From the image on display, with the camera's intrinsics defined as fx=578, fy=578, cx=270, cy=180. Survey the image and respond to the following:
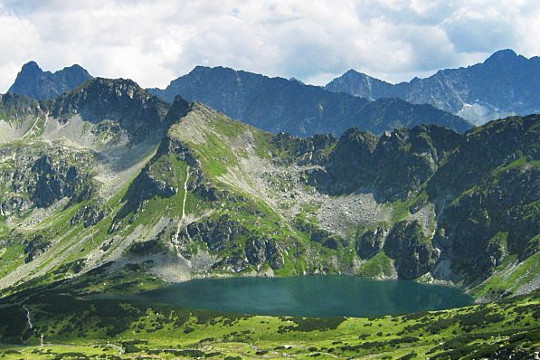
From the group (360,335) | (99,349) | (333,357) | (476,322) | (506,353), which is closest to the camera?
(506,353)

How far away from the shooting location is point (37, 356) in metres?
178

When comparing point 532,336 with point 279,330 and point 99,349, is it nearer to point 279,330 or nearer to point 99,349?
point 279,330

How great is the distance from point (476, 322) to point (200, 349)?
8225cm

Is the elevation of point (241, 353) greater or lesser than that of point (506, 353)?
lesser

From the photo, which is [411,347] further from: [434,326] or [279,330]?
[279,330]

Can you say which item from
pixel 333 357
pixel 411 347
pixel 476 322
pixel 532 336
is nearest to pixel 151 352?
pixel 333 357

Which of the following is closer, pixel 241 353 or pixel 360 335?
pixel 241 353

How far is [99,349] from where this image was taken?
192125 millimetres

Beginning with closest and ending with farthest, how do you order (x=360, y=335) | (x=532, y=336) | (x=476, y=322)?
(x=532, y=336) < (x=476, y=322) < (x=360, y=335)

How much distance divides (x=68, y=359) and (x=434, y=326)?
4075 inches

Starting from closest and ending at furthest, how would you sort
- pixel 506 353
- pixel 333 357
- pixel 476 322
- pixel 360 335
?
pixel 506 353
pixel 333 357
pixel 476 322
pixel 360 335

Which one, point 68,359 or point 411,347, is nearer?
point 411,347

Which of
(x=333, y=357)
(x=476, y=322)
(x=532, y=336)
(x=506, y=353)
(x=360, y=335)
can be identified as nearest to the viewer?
(x=506, y=353)

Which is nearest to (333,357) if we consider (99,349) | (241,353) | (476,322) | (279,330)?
(241,353)
